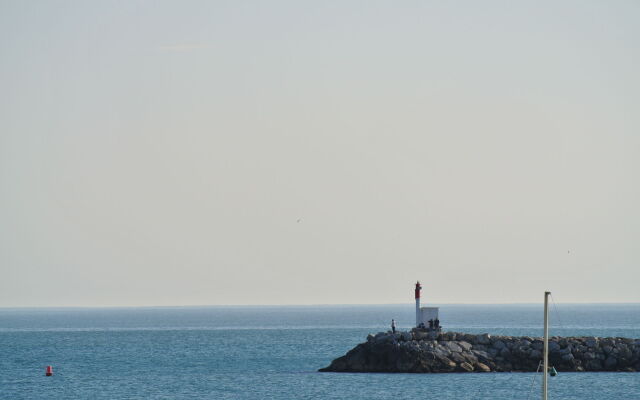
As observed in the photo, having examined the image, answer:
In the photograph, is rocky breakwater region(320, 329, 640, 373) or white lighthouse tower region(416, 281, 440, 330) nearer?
rocky breakwater region(320, 329, 640, 373)

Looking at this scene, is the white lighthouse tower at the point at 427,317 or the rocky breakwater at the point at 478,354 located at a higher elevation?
the white lighthouse tower at the point at 427,317

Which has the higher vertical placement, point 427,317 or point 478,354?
point 427,317

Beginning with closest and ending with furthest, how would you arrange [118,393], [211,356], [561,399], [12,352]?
[561,399] → [118,393] → [211,356] → [12,352]

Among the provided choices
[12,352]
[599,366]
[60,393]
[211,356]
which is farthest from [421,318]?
[12,352]

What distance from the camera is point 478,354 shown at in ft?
238

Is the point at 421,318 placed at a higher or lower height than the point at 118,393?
higher

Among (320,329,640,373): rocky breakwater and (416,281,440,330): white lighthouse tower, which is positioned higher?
(416,281,440,330): white lighthouse tower

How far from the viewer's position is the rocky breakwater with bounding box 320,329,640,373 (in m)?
71.4

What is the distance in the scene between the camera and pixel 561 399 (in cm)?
6266

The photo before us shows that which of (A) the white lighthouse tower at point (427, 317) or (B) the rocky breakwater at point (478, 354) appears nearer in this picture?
(B) the rocky breakwater at point (478, 354)

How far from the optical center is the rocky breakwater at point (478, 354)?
7144 cm

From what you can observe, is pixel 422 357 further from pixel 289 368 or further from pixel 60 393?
pixel 60 393

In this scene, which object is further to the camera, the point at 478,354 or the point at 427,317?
the point at 427,317

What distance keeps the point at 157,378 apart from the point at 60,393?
10308 millimetres
